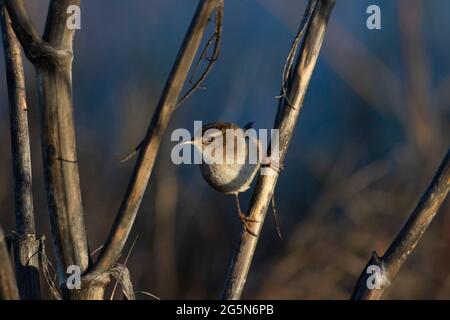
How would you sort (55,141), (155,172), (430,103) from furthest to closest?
(155,172) < (430,103) < (55,141)

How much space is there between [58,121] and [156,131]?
0.18 meters

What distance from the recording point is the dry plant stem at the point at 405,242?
1257 mm

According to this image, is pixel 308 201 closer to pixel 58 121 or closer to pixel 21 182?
pixel 21 182

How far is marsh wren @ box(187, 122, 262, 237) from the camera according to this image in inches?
66.8

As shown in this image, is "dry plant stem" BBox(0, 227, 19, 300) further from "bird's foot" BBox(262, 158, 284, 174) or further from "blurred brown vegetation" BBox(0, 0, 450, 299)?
"blurred brown vegetation" BBox(0, 0, 450, 299)

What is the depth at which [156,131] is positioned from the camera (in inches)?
43.5

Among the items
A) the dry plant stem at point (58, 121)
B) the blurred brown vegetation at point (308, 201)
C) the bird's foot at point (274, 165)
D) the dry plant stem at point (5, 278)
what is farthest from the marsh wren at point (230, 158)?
the blurred brown vegetation at point (308, 201)

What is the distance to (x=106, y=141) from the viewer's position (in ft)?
11.4

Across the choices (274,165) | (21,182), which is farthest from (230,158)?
(21,182)

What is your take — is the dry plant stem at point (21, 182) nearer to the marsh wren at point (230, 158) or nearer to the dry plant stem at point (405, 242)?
the marsh wren at point (230, 158)

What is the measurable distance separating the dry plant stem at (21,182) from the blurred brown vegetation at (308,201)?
1.79 m

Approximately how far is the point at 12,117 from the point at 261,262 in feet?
7.23
